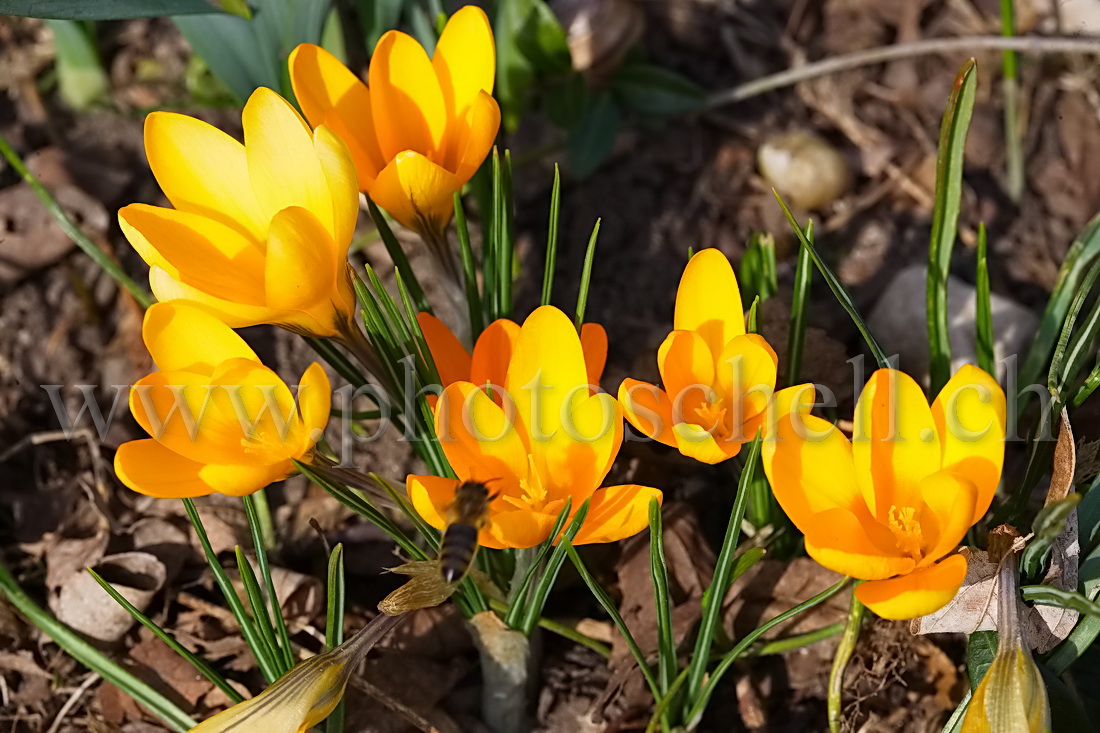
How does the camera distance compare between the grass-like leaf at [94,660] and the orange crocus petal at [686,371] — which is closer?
the orange crocus petal at [686,371]

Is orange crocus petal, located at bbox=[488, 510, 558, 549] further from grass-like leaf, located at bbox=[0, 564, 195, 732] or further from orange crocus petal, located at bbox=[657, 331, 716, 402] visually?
grass-like leaf, located at bbox=[0, 564, 195, 732]

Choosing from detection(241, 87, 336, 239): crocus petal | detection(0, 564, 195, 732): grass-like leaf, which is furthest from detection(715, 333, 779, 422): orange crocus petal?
detection(0, 564, 195, 732): grass-like leaf

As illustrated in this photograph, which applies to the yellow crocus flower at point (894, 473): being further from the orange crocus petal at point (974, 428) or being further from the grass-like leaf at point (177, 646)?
the grass-like leaf at point (177, 646)

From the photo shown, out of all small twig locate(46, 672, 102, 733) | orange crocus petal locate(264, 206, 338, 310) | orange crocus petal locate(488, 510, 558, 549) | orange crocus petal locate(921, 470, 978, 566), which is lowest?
small twig locate(46, 672, 102, 733)

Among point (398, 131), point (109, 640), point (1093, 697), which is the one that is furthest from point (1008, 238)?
point (109, 640)

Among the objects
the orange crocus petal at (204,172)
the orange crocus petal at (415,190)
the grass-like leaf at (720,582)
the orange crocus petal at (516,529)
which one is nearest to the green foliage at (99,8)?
the orange crocus petal at (204,172)

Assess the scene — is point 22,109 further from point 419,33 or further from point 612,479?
point 612,479

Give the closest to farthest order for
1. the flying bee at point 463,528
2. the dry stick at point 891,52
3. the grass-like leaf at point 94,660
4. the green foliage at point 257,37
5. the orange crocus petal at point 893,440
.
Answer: the flying bee at point 463,528
the orange crocus petal at point 893,440
the grass-like leaf at point 94,660
the green foliage at point 257,37
the dry stick at point 891,52
